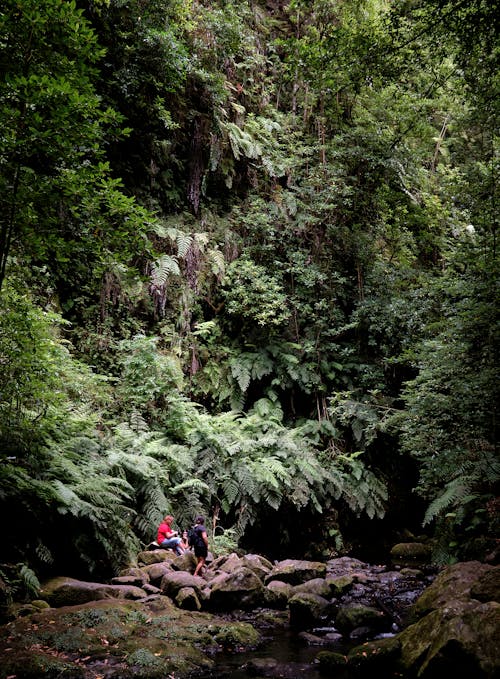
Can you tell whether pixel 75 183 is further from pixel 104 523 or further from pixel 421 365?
pixel 421 365

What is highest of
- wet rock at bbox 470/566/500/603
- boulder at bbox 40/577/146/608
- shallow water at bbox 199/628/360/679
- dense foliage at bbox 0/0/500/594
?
dense foliage at bbox 0/0/500/594

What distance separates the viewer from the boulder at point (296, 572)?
798 centimetres

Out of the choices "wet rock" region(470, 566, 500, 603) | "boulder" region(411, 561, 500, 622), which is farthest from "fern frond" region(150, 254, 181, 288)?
"wet rock" region(470, 566, 500, 603)

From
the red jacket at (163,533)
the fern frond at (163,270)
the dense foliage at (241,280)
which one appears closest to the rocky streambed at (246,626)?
the red jacket at (163,533)

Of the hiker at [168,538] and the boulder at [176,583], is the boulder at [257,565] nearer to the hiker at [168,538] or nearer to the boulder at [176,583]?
the hiker at [168,538]

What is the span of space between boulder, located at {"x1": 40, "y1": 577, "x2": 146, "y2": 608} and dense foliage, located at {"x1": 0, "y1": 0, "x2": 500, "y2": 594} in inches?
12.0

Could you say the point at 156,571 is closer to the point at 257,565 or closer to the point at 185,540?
the point at 185,540

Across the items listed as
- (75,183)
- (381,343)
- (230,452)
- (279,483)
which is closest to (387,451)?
Result: (381,343)

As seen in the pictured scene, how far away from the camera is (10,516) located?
5.71m

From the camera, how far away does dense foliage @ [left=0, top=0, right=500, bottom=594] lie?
15.9 feet

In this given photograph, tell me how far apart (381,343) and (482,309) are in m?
6.19

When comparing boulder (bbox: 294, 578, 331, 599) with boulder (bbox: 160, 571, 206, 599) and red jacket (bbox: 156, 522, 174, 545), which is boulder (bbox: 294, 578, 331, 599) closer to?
boulder (bbox: 160, 571, 206, 599)

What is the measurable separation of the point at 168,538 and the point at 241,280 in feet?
24.1

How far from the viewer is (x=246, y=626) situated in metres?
6.10
